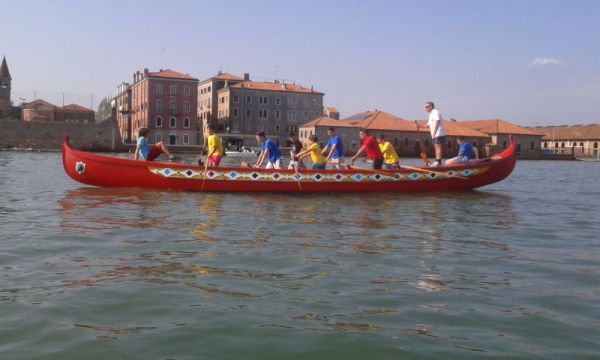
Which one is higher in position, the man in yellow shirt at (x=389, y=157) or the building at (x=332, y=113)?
the building at (x=332, y=113)

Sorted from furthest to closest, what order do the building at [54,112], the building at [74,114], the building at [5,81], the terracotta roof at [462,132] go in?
the building at [5,81]
the building at [74,114]
the terracotta roof at [462,132]
the building at [54,112]

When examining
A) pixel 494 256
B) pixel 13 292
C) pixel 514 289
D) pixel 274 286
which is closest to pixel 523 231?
pixel 494 256

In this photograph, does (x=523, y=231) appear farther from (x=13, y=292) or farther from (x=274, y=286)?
(x=13, y=292)

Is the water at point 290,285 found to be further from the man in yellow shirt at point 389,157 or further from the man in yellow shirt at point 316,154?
the man in yellow shirt at point 389,157

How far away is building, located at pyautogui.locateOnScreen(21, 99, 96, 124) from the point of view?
78.1m

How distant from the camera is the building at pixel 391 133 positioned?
7700cm

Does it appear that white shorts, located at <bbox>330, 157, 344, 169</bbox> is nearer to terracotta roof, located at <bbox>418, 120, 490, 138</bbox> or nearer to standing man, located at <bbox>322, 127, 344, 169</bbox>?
standing man, located at <bbox>322, 127, 344, 169</bbox>

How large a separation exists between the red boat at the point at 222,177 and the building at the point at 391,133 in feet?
197

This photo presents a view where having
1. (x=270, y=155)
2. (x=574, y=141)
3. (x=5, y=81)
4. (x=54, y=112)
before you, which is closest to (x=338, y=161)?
(x=270, y=155)

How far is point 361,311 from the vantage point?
4.82 m

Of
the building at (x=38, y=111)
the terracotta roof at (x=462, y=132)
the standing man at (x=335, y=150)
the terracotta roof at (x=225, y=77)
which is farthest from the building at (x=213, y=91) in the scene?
the standing man at (x=335, y=150)

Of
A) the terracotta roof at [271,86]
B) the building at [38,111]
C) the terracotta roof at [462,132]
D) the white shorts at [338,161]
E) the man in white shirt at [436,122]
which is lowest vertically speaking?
the white shorts at [338,161]

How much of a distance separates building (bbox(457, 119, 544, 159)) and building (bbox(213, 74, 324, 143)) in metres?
27.4

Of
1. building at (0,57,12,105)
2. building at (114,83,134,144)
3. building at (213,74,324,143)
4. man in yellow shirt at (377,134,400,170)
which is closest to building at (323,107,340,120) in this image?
building at (213,74,324,143)
